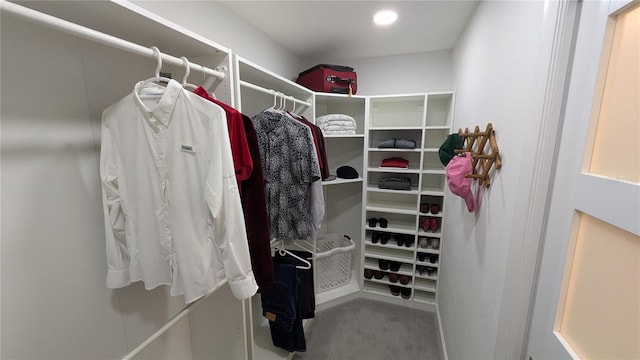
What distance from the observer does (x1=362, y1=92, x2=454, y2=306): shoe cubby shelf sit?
2.26 m

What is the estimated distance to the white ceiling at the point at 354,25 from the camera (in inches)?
58.1

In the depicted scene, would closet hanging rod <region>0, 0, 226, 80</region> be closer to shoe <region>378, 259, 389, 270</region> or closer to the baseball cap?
the baseball cap

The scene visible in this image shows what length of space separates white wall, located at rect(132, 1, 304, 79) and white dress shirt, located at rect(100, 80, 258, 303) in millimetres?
606

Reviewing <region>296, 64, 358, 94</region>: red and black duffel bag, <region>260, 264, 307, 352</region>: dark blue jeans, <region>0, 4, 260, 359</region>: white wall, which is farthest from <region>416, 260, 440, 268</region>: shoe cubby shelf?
<region>0, 4, 260, 359</region>: white wall

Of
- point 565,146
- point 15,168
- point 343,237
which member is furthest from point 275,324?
point 565,146

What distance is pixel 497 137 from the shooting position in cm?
105

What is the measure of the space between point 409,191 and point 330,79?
49.7 inches

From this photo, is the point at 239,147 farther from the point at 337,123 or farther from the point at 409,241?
the point at 409,241

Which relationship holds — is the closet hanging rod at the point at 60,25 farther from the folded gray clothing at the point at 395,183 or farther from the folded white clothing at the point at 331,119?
the folded gray clothing at the point at 395,183

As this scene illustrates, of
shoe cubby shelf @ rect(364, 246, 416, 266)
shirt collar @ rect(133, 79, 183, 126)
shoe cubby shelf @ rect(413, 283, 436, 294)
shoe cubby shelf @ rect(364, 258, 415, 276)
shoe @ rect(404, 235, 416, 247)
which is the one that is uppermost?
shirt collar @ rect(133, 79, 183, 126)

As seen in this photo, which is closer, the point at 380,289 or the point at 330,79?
the point at 330,79

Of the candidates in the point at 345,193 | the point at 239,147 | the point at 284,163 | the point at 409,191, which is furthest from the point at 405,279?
the point at 239,147

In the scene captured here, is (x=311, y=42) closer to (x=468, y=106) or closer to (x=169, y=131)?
(x=468, y=106)

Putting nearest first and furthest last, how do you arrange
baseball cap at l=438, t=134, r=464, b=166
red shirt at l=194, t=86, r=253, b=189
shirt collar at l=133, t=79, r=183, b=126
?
shirt collar at l=133, t=79, r=183, b=126
red shirt at l=194, t=86, r=253, b=189
baseball cap at l=438, t=134, r=464, b=166
